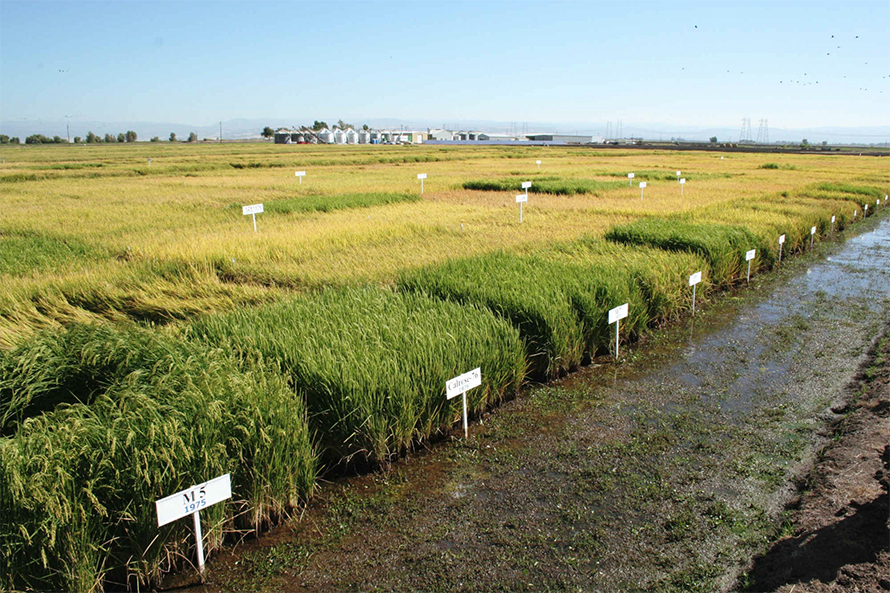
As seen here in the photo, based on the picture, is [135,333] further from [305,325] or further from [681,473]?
[681,473]

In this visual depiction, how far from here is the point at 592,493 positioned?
379cm

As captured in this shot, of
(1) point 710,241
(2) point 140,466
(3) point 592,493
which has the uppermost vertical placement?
(1) point 710,241

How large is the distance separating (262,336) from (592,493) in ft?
8.20

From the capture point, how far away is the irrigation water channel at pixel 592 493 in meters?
3.11

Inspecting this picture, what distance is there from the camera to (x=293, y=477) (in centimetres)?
354

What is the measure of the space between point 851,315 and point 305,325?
6.77 meters

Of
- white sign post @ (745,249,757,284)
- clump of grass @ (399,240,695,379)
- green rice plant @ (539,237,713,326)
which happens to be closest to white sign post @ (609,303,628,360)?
clump of grass @ (399,240,695,379)

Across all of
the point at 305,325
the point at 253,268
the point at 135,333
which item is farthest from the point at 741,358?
the point at 253,268

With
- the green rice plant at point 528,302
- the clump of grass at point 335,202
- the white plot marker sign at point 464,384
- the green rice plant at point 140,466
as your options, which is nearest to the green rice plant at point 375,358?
the white plot marker sign at point 464,384

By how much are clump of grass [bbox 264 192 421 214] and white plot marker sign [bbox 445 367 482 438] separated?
10995mm

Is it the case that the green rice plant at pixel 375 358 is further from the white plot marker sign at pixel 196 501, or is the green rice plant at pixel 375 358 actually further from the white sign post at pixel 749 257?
the white sign post at pixel 749 257

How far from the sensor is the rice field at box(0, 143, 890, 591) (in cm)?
290

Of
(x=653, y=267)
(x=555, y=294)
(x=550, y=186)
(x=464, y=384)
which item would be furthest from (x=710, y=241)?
(x=550, y=186)

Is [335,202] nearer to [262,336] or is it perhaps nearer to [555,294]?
[555,294]
